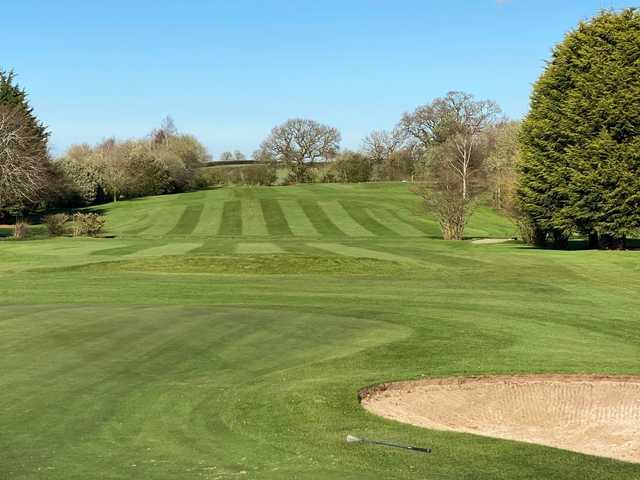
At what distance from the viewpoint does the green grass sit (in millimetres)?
10000

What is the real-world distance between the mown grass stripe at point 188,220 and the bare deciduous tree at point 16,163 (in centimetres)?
1277

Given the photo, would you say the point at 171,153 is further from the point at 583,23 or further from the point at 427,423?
the point at 427,423

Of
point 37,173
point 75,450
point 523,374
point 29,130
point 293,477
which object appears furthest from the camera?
point 29,130

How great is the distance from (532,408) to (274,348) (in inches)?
250

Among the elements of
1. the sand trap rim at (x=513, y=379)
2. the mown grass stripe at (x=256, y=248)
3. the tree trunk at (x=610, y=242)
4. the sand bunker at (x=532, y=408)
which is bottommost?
the sand bunker at (x=532, y=408)

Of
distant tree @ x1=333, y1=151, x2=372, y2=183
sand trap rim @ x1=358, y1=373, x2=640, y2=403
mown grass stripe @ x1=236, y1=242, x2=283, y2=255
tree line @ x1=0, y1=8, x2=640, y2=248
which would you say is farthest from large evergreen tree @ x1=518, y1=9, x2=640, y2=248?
distant tree @ x1=333, y1=151, x2=372, y2=183

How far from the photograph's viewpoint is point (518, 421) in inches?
497

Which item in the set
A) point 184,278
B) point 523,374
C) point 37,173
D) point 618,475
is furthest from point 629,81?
point 37,173

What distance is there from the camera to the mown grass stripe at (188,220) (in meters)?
72.1

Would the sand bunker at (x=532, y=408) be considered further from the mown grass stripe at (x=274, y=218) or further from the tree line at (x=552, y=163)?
the mown grass stripe at (x=274, y=218)

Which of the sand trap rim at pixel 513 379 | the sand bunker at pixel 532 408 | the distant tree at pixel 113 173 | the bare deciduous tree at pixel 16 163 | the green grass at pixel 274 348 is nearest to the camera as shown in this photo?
the green grass at pixel 274 348

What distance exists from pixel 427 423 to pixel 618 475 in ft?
11.7

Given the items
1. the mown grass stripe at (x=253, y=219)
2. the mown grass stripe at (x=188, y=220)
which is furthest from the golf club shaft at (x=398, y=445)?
the mown grass stripe at (x=188, y=220)

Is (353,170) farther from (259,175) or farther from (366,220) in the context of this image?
(366,220)
